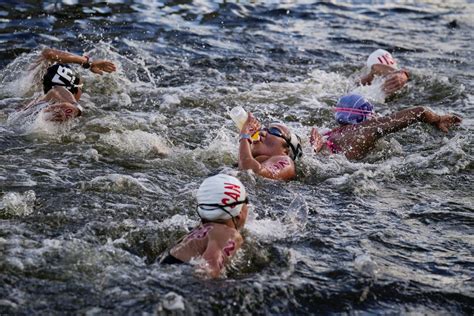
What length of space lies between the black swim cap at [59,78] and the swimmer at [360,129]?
10.8ft

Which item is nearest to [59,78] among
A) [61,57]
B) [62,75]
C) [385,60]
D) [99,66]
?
[62,75]

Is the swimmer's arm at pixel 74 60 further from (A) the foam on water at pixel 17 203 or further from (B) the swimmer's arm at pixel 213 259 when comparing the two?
(B) the swimmer's arm at pixel 213 259

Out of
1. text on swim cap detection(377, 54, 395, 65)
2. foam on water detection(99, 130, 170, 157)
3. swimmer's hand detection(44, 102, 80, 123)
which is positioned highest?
swimmer's hand detection(44, 102, 80, 123)

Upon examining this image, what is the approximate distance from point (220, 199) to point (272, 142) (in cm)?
276

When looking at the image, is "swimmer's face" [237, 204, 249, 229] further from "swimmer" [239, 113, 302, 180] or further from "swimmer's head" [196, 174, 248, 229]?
"swimmer" [239, 113, 302, 180]

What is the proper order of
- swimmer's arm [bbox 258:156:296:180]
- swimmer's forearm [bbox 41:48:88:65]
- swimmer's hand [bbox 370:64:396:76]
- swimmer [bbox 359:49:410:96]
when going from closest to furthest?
swimmer's arm [bbox 258:156:296:180], swimmer's forearm [bbox 41:48:88:65], swimmer [bbox 359:49:410:96], swimmer's hand [bbox 370:64:396:76]

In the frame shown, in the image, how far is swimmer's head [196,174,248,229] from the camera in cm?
580

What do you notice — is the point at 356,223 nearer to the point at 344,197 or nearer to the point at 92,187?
the point at 344,197

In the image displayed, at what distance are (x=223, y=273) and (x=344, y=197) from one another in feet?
7.98

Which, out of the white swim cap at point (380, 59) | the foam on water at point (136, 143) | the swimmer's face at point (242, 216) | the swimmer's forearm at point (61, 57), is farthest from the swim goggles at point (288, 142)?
the white swim cap at point (380, 59)

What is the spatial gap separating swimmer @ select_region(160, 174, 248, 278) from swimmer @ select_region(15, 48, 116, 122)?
12.4 feet

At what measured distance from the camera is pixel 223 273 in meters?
5.64

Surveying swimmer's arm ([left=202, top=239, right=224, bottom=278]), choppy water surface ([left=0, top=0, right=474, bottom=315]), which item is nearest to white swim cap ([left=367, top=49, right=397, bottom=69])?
choppy water surface ([left=0, top=0, right=474, bottom=315])

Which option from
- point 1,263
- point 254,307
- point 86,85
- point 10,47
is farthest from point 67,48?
point 254,307
